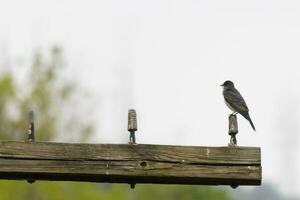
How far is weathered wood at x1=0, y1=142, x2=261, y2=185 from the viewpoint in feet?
19.3

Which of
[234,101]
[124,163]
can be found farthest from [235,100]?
[124,163]

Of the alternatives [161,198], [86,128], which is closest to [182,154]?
[86,128]

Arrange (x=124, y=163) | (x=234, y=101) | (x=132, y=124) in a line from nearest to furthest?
(x=124, y=163), (x=132, y=124), (x=234, y=101)

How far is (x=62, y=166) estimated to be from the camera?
5902 mm

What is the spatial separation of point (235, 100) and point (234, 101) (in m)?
0.03

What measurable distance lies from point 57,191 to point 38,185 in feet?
2.90

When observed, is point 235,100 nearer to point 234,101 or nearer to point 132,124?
point 234,101

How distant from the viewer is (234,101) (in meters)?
13.3

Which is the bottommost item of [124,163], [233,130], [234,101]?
[124,163]

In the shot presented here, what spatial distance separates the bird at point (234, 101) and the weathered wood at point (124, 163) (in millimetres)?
6807

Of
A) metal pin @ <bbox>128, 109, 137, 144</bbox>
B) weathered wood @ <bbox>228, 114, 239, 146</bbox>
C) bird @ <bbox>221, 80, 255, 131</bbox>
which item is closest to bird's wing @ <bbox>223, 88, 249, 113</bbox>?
bird @ <bbox>221, 80, 255, 131</bbox>

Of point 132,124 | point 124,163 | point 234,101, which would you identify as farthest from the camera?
point 234,101

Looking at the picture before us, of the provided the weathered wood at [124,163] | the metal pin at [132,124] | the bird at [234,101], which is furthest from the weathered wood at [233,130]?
the bird at [234,101]

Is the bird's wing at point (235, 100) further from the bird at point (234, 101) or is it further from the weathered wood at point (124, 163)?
the weathered wood at point (124, 163)
